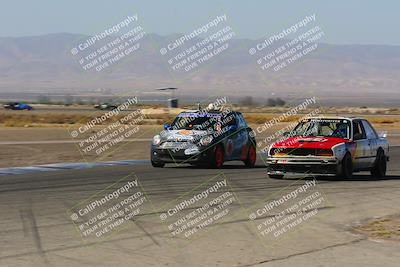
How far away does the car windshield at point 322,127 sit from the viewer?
18.8m

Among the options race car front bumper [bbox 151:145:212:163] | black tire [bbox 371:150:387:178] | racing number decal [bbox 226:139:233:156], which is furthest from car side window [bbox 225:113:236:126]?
black tire [bbox 371:150:387:178]

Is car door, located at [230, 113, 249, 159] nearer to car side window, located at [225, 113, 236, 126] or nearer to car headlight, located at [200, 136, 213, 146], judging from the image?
car side window, located at [225, 113, 236, 126]

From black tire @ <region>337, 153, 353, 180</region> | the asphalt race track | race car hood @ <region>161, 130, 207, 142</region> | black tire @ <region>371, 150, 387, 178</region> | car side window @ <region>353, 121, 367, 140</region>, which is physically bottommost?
black tire @ <region>371, 150, 387, 178</region>

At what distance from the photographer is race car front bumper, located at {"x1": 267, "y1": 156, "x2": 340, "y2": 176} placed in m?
17.8

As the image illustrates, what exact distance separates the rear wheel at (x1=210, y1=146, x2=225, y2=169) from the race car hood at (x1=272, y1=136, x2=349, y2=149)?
10.5 ft

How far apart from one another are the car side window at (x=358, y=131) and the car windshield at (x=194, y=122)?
13.6 ft

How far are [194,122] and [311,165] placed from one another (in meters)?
4.94

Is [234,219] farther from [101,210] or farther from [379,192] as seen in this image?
[379,192]

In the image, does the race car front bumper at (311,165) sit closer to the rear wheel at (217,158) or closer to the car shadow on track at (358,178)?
the car shadow on track at (358,178)

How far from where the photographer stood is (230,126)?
2208 centimetres

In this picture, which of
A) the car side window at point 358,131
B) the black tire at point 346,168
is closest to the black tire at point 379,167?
the car side window at point 358,131

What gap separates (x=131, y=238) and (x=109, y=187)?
238 inches

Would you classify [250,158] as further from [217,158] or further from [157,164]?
[157,164]

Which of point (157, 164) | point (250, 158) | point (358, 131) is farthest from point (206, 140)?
point (358, 131)
